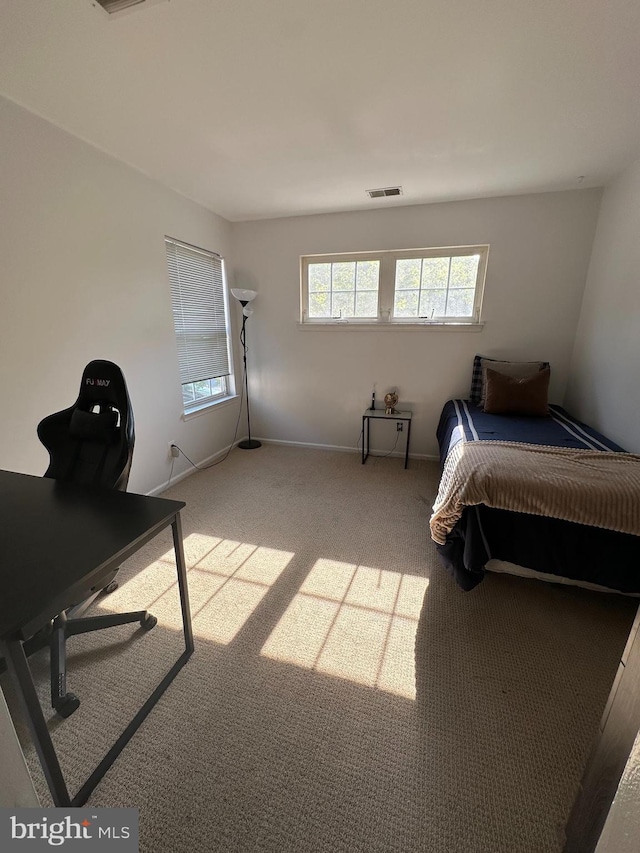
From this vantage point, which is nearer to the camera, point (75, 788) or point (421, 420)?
point (75, 788)

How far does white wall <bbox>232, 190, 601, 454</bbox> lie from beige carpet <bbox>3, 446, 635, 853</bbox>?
6.26 ft

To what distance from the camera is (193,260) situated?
→ 3.15 m

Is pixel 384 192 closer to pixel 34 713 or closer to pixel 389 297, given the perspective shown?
pixel 389 297

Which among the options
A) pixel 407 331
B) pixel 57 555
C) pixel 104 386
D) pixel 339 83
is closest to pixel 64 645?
pixel 57 555

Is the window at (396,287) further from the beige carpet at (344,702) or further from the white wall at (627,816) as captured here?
the white wall at (627,816)

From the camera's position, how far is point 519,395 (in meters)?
2.79

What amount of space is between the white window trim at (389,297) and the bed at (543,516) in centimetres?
185

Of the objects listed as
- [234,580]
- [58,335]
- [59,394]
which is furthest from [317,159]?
[234,580]

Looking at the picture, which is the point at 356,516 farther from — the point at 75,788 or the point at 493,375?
the point at 75,788

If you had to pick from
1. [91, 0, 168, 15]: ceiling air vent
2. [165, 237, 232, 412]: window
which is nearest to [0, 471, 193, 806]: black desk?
[91, 0, 168, 15]: ceiling air vent

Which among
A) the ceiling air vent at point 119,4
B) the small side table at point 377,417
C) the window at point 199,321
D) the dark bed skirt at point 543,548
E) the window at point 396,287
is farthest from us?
the small side table at point 377,417

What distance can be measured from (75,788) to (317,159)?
10.7 feet

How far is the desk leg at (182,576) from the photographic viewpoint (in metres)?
1.29

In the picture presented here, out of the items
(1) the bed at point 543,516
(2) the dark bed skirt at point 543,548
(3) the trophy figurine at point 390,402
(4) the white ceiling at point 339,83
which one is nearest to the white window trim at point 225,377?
(4) the white ceiling at point 339,83
